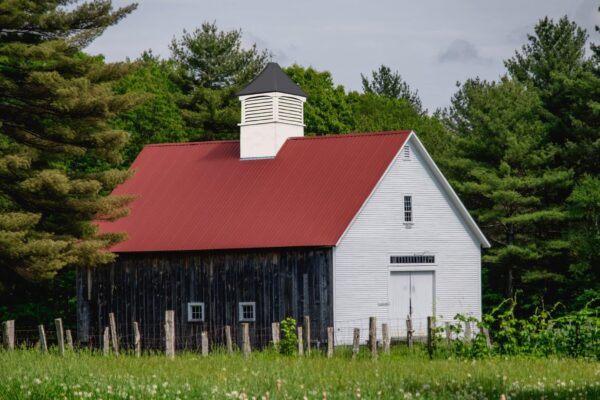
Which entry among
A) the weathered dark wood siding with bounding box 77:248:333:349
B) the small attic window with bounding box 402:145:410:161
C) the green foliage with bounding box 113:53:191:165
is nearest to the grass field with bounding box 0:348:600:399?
the weathered dark wood siding with bounding box 77:248:333:349

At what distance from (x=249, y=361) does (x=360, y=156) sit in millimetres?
16826

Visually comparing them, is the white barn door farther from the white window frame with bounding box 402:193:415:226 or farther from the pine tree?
the pine tree

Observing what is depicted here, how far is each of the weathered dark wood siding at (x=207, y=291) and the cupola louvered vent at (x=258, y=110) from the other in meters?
6.54

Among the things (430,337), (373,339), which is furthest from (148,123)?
(430,337)

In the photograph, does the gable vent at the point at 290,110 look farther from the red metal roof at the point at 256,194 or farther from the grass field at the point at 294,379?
the grass field at the point at 294,379

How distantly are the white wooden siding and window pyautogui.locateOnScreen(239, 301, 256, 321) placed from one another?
303cm

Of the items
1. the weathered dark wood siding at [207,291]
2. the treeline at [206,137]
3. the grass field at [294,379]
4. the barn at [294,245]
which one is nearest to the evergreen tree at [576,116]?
the treeline at [206,137]

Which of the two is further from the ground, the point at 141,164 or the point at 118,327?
the point at 141,164

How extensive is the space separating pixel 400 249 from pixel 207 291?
21.8 ft

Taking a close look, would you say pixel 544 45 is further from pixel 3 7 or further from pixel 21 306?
pixel 3 7

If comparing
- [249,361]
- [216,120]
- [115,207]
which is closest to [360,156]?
[115,207]

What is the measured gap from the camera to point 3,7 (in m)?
35.2

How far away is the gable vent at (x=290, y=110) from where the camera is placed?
44.9 m

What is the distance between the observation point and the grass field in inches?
693
